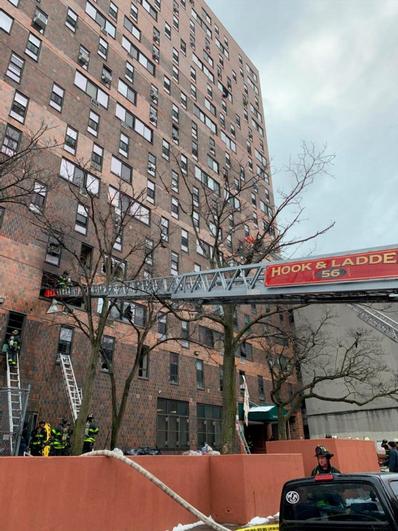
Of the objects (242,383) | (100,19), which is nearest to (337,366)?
(242,383)

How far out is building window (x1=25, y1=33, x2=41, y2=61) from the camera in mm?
22594

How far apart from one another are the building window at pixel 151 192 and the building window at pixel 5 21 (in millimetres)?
11739

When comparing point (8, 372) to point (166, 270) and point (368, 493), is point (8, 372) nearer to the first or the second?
point (166, 270)

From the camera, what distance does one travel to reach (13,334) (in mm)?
16875

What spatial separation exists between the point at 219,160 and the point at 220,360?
63.9 feet

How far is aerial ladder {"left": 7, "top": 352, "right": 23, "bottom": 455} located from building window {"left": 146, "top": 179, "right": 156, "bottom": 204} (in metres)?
14.7

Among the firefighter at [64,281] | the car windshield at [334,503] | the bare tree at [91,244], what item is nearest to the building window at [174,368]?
the bare tree at [91,244]

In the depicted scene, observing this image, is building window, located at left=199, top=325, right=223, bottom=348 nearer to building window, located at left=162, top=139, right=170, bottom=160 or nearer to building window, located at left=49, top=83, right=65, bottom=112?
building window, located at left=162, top=139, right=170, bottom=160

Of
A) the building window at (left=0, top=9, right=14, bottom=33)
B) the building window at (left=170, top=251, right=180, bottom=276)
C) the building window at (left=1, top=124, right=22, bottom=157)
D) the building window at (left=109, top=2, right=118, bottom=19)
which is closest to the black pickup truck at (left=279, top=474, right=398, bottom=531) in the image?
the building window at (left=1, top=124, right=22, bottom=157)

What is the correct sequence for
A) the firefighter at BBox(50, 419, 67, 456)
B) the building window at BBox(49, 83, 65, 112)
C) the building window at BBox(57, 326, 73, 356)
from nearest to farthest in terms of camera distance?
1. the firefighter at BBox(50, 419, 67, 456)
2. the building window at BBox(57, 326, 73, 356)
3. the building window at BBox(49, 83, 65, 112)

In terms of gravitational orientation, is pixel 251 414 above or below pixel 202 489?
above

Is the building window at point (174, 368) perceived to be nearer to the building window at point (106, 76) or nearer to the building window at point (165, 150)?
the building window at point (165, 150)

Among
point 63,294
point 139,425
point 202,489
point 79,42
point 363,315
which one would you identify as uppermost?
point 79,42

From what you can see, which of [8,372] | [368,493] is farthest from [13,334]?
[368,493]
